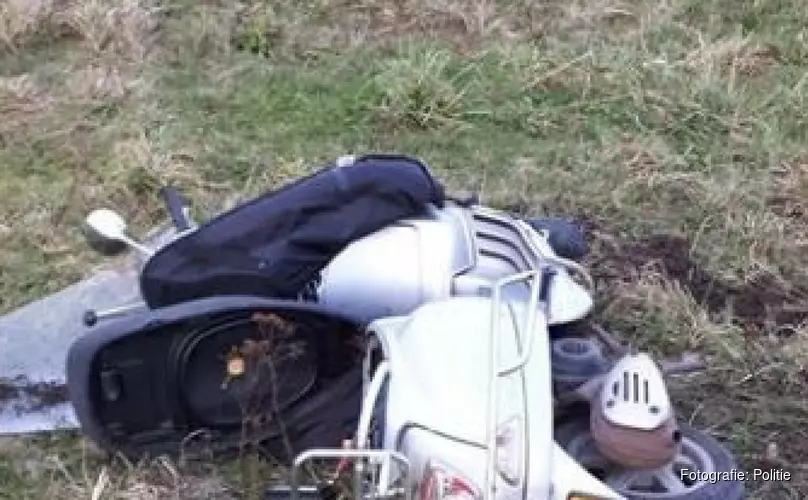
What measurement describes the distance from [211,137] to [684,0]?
187 cm

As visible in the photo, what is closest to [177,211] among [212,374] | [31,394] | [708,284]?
[31,394]

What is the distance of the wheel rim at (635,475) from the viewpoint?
122 inches

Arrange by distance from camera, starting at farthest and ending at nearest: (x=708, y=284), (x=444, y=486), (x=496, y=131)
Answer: (x=496, y=131) → (x=708, y=284) → (x=444, y=486)

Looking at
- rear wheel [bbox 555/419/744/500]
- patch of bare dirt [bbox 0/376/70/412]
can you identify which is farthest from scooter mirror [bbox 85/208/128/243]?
rear wheel [bbox 555/419/744/500]

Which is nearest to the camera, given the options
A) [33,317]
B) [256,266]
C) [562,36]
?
[256,266]

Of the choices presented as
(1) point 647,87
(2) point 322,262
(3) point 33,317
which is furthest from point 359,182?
(1) point 647,87

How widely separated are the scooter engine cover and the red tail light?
56 centimetres

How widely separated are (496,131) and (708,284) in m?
1.13

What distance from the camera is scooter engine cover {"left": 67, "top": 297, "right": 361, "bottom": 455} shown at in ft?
11.0

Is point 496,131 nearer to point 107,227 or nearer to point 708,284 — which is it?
point 708,284

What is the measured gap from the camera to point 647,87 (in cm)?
527

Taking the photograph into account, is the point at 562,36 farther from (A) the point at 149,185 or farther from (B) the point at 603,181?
(A) the point at 149,185

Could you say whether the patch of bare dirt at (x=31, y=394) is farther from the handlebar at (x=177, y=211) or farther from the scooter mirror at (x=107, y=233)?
the handlebar at (x=177, y=211)

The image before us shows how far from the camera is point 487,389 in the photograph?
2898 millimetres
